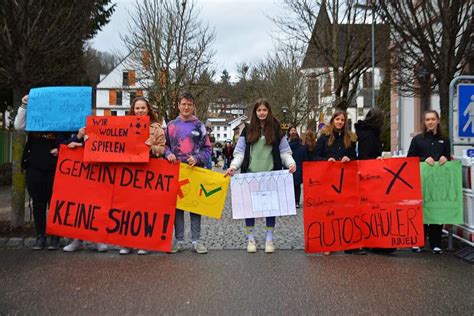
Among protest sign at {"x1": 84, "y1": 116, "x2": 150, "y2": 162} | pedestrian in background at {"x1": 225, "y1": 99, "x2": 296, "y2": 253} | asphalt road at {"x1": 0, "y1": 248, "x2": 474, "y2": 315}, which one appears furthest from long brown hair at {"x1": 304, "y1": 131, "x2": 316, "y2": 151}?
protest sign at {"x1": 84, "y1": 116, "x2": 150, "y2": 162}

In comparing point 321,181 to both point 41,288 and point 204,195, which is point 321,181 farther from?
point 41,288

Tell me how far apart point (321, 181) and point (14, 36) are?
481 cm

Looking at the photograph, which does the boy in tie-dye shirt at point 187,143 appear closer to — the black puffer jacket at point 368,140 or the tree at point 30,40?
the black puffer jacket at point 368,140

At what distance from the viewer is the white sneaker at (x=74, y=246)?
7000 mm

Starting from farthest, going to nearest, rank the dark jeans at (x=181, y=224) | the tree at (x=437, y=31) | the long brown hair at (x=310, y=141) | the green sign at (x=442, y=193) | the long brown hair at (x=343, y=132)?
the long brown hair at (x=310, y=141) < the tree at (x=437, y=31) < the long brown hair at (x=343, y=132) < the dark jeans at (x=181, y=224) < the green sign at (x=442, y=193)

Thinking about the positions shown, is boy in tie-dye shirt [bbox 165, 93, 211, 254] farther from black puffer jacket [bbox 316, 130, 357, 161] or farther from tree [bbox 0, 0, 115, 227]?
tree [bbox 0, 0, 115, 227]

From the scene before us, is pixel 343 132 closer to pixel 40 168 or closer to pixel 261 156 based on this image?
pixel 261 156

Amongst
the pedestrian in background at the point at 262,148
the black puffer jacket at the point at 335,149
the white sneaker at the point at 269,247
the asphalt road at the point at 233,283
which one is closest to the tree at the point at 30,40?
the asphalt road at the point at 233,283

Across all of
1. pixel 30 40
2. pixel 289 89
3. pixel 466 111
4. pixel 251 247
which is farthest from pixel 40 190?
pixel 289 89

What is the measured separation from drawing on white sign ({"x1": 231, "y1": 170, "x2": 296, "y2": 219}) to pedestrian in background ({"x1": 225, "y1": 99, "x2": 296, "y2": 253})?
127 mm

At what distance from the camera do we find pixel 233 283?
550cm

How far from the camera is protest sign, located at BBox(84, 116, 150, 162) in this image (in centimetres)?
686

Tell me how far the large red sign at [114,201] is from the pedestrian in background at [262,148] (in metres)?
0.93

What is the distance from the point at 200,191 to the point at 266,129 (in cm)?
116
